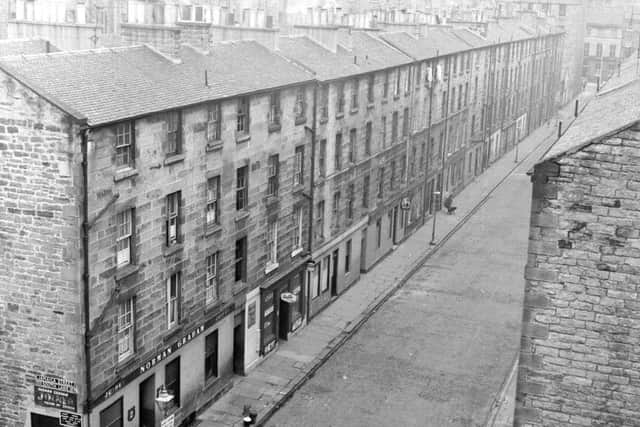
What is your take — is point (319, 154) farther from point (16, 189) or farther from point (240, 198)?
point (16, 189)

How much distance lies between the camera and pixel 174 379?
2841 centimetres

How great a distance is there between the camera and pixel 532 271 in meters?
18.8

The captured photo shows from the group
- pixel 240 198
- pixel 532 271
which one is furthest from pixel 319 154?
pixel 532 271

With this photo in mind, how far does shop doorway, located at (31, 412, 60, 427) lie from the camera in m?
24.1

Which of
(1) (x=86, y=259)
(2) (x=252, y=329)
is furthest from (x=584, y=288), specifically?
(2) (x=252, y=329)

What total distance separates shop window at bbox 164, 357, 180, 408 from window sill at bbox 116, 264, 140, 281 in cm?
423

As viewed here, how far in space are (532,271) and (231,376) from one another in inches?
649

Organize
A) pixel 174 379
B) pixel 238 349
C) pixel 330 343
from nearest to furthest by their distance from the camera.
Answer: pixel 174 379 < pixel 238 349 < pixel 330 343

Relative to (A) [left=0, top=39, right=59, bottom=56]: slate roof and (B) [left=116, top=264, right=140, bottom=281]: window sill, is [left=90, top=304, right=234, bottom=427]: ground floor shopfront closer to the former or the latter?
(B) [left=116, top=264, right=140, bottom=281]: window sill

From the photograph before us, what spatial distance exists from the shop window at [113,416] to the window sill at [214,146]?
847cm

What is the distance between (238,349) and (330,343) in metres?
5.34

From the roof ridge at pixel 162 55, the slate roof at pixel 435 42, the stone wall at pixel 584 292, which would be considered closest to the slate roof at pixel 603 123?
the stone wall at pixel 584 292

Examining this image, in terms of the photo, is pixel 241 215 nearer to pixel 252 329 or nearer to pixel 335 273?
pixel 252 329

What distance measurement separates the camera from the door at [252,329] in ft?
108
